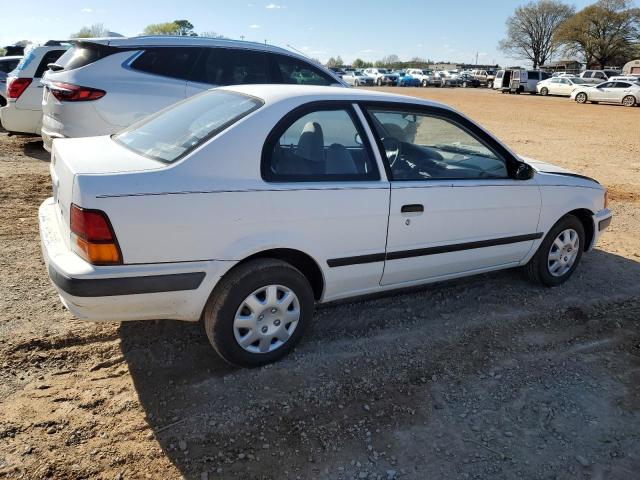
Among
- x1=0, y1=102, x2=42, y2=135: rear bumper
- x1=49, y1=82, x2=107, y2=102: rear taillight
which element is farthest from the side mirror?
x1=0, y1=102, x2=42, y2=135: rear bumper

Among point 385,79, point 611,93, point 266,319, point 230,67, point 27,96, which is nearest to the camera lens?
point 266,319

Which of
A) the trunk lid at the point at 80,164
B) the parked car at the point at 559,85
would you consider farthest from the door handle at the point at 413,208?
the parked car at the point at 559,85

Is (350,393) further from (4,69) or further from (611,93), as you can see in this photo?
(611,93)

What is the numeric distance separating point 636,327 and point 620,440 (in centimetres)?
156

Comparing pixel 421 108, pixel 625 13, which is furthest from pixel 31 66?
pixel 625 13

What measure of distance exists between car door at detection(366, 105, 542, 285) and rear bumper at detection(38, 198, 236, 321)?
51.2 inches

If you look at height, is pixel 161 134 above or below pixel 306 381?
above

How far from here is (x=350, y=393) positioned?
10.2ft

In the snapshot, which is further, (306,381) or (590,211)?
(590,211)

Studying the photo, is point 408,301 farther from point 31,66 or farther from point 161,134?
point 31,66

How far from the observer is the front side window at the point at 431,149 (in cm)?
364

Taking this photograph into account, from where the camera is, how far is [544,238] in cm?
450

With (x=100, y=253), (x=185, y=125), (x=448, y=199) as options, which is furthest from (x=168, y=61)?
(x=100, y=253)

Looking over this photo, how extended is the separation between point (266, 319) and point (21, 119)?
25.6 ft
